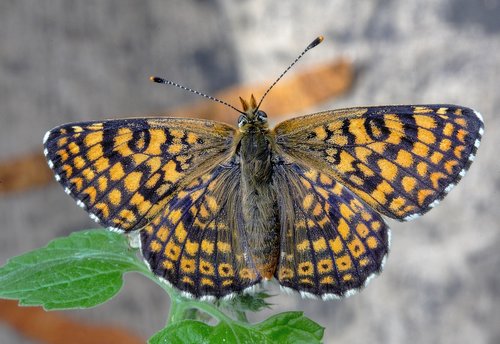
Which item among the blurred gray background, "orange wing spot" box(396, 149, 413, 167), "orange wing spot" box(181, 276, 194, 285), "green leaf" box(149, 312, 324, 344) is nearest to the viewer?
"green leaf" box(149, 312, 324, 344)

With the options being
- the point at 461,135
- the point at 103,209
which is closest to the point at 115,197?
the point at 103,209

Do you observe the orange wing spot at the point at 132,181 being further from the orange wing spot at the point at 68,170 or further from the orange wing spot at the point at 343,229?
the orange wing spot at the point at 343,229

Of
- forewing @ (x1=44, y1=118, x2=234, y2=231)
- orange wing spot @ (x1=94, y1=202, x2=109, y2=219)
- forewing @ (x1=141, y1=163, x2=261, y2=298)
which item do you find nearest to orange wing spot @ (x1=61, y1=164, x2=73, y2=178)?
forewing @ (x1=44, y1=118, x2=234, y2=231)

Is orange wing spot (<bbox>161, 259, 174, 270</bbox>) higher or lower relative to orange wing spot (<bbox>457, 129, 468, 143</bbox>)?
lower

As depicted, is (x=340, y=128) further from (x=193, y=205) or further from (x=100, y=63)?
(x=100, y=63)

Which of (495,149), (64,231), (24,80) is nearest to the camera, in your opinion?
(495,149)

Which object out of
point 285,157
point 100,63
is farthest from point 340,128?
point 100,63

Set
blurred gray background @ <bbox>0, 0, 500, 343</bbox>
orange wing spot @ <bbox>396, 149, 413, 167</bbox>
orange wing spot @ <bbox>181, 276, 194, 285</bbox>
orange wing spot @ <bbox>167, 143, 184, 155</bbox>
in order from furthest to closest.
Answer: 1. blurred gray background @ <bbox>0, 0, 500, 343</bbox>
2. orange wing spot @ <bbox>167, 143, 184, 155</bbox>
3. orange wing spot @ <bbox>396, 149, 413, 167</bbox>
4. orange wing spot @ <bbox>181, 276, 194, 285</bbox>

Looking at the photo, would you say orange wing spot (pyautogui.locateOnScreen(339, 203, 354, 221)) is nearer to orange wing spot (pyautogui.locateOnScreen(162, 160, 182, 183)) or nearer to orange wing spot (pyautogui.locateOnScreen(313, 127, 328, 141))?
orange wing spot (pyautogui.locateOnScreen(313, 127, 328, 141))

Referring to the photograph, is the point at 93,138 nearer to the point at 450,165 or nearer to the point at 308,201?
the point at 308,201
